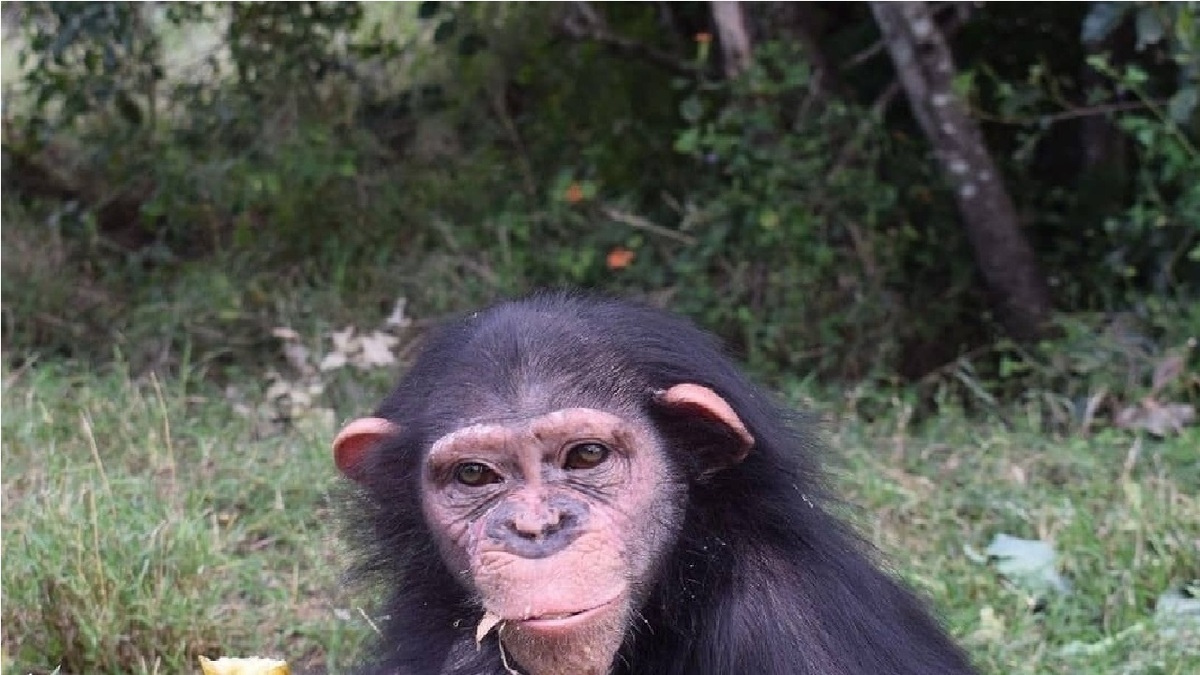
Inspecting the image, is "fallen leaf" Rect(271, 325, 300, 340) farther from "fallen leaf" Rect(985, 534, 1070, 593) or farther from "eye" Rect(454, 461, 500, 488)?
"eye" Rect(454, 461, 500, 488)

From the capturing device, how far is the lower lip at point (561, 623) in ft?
10.4

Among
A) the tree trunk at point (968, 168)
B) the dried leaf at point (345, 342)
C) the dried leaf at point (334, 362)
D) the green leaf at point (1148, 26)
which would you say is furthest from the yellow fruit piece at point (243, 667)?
the tree trunk at point (968, 168)

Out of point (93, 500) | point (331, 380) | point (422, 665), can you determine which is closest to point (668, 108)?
point (331, 380)

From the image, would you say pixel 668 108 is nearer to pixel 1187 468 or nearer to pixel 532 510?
pixel 1187 468

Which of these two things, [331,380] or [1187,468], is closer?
[1187,468]

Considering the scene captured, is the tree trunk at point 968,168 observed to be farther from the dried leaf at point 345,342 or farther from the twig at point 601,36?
the dried leaf at point 345,342

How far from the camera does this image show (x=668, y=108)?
9195 mm

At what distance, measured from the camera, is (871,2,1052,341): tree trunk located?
24.7ft

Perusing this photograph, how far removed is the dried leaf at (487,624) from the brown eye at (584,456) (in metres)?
0.38

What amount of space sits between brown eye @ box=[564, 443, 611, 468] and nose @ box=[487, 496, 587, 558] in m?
0.13

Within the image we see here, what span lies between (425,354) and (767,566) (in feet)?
3.52

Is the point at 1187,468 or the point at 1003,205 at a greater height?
the point at 1003,205

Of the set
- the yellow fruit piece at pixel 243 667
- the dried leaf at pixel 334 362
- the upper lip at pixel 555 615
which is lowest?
the dried leaf at pixel 334 362

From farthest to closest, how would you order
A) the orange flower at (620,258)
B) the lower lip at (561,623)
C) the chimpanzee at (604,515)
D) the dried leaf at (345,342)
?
the orange flower at (620,258), the dried leaf at (345,342), the chimpanzee at (604,515), the lower lip at (561,623)
